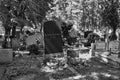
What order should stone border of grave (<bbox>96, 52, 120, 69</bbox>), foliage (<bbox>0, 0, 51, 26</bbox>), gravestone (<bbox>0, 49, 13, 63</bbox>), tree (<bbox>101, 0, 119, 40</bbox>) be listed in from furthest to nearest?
foliage (<bbox>0, 0, 51, 26</bbox>), tree (<bbox>101, 0, 119, 40</bbox>), gravestone (<bbox>0, 49, 13, 63</bbox>), stone border of grave (<bbox>96, 52, 120, 69</bbox>)

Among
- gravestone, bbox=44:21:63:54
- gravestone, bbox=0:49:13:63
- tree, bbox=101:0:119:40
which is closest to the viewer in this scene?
gravestone, bbox=44:21:63:54

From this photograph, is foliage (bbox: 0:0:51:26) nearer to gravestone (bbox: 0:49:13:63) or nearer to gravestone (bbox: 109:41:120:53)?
gravestone (bbox: 0:49:13:63)

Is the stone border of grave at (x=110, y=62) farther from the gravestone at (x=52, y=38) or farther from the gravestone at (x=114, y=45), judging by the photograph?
the gravestone at (x=114, y=45)

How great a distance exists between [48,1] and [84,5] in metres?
7.55

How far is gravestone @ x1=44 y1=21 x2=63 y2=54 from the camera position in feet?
26.6

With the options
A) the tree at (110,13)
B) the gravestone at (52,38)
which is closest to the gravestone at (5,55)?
the gravestone at (52,38)

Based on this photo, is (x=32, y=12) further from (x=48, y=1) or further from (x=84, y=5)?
(x=84, y=5)

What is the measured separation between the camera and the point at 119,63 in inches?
270

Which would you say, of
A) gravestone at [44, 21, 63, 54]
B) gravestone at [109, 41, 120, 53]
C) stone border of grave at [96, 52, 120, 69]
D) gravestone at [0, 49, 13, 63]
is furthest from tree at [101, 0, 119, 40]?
gravestone at [0, 49, 13, 63]

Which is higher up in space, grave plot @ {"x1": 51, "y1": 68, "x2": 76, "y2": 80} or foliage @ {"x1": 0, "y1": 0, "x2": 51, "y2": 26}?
foliage @ {"x1": 0, "y1": 0, "x2": 51, "y2": 26}

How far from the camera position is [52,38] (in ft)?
27.2

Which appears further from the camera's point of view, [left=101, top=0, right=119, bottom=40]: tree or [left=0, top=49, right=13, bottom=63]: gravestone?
[left=101, top=0, right=119, bottom=40]: tree

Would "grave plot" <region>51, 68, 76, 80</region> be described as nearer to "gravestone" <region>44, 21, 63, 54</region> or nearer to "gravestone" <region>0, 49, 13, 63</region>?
"gravestone" <region>44, 21, 63, 54</region>

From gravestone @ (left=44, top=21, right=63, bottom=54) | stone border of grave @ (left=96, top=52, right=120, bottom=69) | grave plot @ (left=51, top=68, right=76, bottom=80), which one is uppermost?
gravestone @ (left=44, top=21, right=63, bottom=54)
